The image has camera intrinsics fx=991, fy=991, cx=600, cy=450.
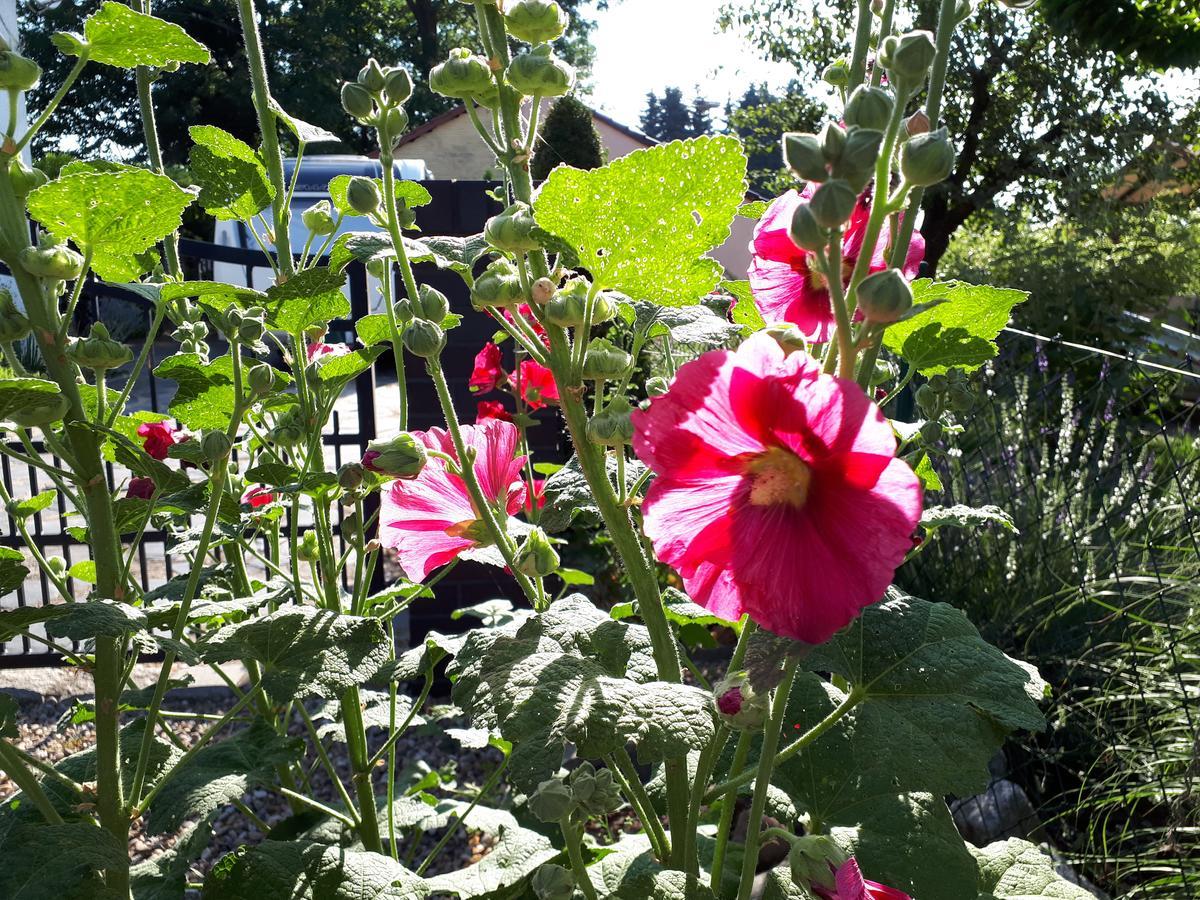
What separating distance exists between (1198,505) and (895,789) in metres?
2.11

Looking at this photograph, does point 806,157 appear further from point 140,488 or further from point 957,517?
point 140,488

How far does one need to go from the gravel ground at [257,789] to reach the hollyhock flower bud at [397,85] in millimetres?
1643

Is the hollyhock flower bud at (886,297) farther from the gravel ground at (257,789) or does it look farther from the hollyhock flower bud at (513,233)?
the gravel ground at (257,789)

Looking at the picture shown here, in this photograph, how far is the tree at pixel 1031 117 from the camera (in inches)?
406

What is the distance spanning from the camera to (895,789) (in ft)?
3.14

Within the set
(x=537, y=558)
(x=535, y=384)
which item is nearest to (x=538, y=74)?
(x=537, y=558)

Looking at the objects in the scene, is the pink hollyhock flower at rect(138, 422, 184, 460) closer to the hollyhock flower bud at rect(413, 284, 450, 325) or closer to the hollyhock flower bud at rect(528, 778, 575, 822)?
the hollyhock flower bud at rect(413, 284, 450, 325)

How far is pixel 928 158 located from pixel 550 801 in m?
0.50

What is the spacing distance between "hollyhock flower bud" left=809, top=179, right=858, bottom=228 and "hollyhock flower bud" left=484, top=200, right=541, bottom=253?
0.69ft

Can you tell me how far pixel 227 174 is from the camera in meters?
1.02

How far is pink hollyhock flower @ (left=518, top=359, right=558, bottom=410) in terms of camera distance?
79.5 inches

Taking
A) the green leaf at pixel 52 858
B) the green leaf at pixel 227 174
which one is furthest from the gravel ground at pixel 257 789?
the green leaf at pixel 227 174

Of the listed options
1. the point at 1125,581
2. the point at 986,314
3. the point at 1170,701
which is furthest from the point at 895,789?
the point at 1125,581

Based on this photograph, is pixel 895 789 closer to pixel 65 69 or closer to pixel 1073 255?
pixel 1073 255
